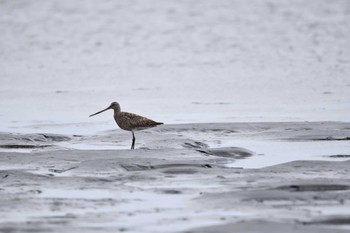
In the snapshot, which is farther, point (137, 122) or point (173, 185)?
point (137, 122)

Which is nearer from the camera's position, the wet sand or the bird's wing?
the wet sand

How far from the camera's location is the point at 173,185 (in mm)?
9914

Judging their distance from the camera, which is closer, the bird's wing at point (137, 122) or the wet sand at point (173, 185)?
the wet sand at point (173, 185)

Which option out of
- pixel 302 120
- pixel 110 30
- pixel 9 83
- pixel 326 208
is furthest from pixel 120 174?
pixel 110 30

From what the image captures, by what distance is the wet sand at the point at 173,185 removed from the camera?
839 cm

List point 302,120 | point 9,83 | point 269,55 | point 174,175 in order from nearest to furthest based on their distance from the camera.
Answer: point 174,175
point 302,120
point 9,83
point 269,55

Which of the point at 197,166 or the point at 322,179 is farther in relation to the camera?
the point at 197,166

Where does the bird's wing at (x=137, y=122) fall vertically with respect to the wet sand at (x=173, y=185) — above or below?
above

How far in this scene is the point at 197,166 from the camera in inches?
430

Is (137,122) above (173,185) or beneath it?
above

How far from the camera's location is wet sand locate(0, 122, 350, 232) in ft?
27.5

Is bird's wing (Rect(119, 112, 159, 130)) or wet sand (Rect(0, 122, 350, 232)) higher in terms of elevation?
bird's wing (Rect(119, 112, 159, 130))

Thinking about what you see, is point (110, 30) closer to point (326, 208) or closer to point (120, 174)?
point (120, 174)

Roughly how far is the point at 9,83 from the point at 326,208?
1303 cm
